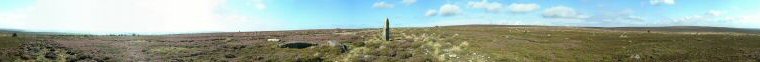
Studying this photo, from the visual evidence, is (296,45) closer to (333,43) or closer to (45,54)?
(333,43)

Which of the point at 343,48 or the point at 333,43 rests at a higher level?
the point at 333,43

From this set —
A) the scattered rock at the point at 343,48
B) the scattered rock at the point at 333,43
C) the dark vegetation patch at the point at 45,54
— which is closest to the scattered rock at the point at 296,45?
the scattered rock at the point at 333,43

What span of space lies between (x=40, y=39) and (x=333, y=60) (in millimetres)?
27463

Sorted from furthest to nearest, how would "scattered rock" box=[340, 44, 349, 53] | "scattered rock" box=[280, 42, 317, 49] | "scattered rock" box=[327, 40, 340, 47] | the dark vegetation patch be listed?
"scattered rock" box=[327, 40, 340, 47] → "scattered rock" box=[280, 42, 317, 49] → "scattered rock" box=[340, 44, 349, 53] → the dark vegetation patch

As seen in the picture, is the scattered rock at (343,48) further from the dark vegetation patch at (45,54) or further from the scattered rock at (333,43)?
the dark vegetation patch at (45,54)

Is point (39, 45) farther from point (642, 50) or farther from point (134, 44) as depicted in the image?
point (642, 50)

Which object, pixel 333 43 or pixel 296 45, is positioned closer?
pixel 296 45

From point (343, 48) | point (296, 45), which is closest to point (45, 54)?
point (296, 45)

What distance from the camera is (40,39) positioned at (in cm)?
6331

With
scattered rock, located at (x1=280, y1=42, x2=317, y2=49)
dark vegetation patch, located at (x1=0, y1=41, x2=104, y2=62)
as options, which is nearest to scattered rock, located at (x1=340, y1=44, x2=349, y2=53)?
scattered rock, located at (x1=280, y1=42, x2=317, y2=49)

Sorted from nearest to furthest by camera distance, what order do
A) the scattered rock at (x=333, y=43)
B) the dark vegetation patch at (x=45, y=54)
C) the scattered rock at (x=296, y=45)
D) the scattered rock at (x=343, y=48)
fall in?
1. the dark vegetation patch at (x=45, y=54)
2. the scattered rock at (x=343, y=48)
3. the scattered rock at (x=296, y=45)
4. the scattered rock at (x=333, y=43)

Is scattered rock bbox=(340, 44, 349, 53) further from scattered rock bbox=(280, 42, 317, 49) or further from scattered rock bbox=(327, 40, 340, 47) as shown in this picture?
scattered rock bbox=(280, 42, 317, 49)

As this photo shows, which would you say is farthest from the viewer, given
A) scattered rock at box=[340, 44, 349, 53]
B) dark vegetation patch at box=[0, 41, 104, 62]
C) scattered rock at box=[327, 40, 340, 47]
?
scattered rock at box=[327, 40, 340, 47]

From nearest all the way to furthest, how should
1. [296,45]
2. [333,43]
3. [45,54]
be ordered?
[45,54], [296,45], [333,43]
